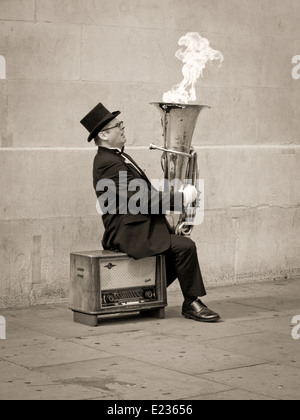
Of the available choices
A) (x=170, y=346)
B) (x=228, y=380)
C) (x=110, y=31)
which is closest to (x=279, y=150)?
(x=110, y=31)

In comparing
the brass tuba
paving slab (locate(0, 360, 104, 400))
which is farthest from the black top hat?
paving slab (locate(0, 360, 104, 400))

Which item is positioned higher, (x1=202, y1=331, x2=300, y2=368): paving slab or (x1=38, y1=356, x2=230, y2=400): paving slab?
(x1=202, y1=331, x2=300, y2=368): paving slab

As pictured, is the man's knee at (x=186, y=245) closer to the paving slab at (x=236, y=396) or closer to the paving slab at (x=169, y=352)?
the paving slab at (x=169, y=352)

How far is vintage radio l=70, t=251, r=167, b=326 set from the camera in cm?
741

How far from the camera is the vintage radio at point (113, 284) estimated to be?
7.41 m

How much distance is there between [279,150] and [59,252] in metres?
2.82

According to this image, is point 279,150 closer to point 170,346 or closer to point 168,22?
point 168,22

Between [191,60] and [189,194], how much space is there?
6.58ft

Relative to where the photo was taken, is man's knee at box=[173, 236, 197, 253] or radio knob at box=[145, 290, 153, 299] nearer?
man's knee at box=[173, 236, 197, 253]

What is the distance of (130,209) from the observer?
24.7 ft

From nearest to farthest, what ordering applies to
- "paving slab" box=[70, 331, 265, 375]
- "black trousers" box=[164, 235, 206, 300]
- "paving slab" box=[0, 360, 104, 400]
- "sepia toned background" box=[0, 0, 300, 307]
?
"paving slab" box=[0, 360, 104, 400], "paving slab" box=[70, 331, 265, 375], "black trousers" box=[164, 235, 206, 300], "sepia toned background" box=[0, 0, 300, 307]

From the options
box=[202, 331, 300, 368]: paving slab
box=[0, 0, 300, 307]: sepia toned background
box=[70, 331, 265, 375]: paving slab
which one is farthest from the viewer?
box=[0, 0, 300, 307]: sepia toned background

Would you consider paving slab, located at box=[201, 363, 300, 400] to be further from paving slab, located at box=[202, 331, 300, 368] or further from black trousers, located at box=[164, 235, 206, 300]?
black trousers, located at box=[164, 235, 206, 300]

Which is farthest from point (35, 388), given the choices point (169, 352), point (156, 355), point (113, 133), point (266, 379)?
point (113, 133)
